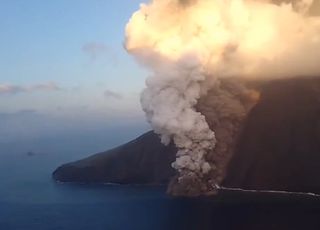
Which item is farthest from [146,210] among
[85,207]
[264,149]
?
[264,149]

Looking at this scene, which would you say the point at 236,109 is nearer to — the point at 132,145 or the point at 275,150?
the point at 275,150

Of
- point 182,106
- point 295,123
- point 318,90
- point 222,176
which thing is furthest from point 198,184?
point 318,90

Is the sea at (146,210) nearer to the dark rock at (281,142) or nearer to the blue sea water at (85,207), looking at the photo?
the blue sea water at (85,207)

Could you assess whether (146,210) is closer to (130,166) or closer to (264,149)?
(264,149)

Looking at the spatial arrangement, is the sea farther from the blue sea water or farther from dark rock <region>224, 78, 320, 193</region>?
dark rock <region>224, 78, 320, 193</region>

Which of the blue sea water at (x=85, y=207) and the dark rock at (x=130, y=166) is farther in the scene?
the dark rock at (x=130, y=166)

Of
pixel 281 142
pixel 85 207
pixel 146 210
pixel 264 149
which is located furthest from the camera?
pixel 264 149

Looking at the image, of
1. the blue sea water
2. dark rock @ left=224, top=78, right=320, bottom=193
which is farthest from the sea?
dark rock @ left=224, top=78, right=320, bottom=193

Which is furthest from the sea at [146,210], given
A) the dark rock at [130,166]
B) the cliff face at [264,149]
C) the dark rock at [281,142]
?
the dark rock at [281,142]
